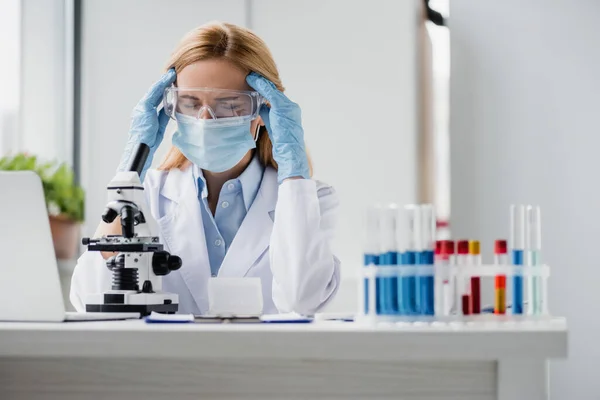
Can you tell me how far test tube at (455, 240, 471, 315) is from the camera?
117 cm

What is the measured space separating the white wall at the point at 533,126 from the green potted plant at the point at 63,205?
154cm

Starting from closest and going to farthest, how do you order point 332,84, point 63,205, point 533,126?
point 533,126, point 332,84, point 63,205

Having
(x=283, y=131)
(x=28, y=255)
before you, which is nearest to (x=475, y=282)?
(x=28, y=255)

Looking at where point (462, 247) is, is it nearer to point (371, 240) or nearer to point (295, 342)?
point (371, 240)

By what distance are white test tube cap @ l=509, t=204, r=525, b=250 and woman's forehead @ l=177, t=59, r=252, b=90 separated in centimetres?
91

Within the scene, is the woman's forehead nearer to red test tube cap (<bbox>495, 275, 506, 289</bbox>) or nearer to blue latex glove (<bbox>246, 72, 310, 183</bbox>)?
blue latex glove (<bbox>246, 72, 310, 183</bbox>)

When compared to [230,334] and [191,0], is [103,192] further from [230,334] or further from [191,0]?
[230,334]

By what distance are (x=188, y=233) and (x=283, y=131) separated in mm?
343

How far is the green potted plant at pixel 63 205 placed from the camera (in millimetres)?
3246

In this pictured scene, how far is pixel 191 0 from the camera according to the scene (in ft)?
10.7

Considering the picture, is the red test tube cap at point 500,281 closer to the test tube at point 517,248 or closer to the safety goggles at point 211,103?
the test tube at point 517,248

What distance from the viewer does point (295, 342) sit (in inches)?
41.6

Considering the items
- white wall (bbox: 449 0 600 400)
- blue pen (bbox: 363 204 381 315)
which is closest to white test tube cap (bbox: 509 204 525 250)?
blue pen (bbox: 363 204 381 315)

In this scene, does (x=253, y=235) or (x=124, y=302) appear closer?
(x=124, y=302)
